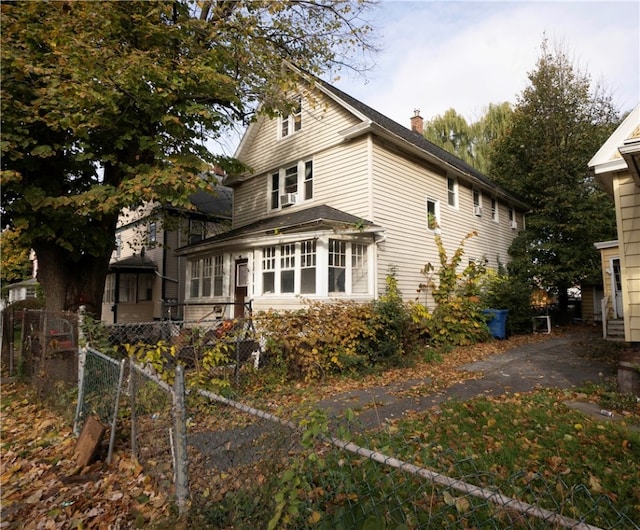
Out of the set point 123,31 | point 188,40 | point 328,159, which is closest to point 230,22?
point 188,40

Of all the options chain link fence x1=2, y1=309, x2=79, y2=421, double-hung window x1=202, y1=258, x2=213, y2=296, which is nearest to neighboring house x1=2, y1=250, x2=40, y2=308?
double-hung window x1=202, y1=258, x2=213, y2=296

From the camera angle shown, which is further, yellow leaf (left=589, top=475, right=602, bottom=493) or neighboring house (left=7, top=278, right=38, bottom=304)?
neighboring house (left=7, top=278, right=38, bottom=304)

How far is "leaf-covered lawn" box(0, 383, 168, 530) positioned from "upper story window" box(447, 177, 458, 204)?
14.4 meters

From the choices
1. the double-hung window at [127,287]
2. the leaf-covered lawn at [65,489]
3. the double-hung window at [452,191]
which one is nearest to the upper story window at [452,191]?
the double-hung window at [452,191]

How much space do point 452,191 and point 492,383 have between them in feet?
32.7

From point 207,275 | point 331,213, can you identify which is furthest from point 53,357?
point 207,275

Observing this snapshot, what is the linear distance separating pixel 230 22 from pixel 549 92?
1583 centimetres

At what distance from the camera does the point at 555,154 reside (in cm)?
1786

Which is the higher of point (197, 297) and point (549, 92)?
point (549, 92)

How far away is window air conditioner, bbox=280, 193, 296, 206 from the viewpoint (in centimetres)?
1428

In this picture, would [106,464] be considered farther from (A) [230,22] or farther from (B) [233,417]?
(A) [230,22]

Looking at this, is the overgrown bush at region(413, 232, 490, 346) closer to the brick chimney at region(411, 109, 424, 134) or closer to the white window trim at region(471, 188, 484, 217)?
the white window trim at region(471, 188, 484, 217)

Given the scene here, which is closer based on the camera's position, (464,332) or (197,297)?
(464,332)

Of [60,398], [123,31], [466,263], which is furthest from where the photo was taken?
[466,263]
